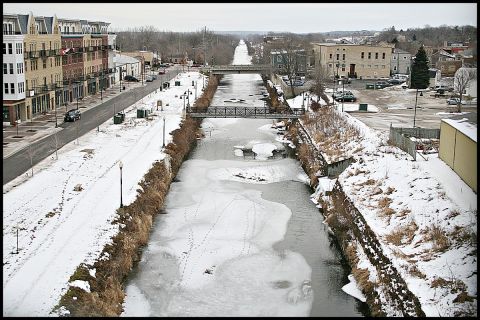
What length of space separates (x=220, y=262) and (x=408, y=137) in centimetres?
828

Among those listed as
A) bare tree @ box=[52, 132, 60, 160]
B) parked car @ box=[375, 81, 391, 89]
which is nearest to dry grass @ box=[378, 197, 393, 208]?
bare tree @ box=[52, 132, 60, 160]

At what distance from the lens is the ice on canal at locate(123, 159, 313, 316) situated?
10047mm

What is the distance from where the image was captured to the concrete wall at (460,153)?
1120 centimetres

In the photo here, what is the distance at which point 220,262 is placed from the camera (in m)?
12.1

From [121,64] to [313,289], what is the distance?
39911 millimetres

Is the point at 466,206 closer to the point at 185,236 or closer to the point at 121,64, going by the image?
the point at 185,236

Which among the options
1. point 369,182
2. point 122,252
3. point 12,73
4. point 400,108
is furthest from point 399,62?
point 122,252

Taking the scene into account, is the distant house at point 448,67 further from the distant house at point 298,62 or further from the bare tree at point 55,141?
the bare tree at point 55,141

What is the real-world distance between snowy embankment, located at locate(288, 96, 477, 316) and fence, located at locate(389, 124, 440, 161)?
0.25m

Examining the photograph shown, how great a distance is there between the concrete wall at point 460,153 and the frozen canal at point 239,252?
3284 mm

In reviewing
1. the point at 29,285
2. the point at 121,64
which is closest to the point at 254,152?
the point at 29,285

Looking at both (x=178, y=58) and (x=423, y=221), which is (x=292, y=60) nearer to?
(x=423, y=221)

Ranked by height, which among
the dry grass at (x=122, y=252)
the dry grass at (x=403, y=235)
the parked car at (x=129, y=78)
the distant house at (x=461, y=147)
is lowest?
the dry grass at (x=122, y=252)

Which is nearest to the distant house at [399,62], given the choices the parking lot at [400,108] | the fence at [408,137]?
the parking lot at [400,108]
